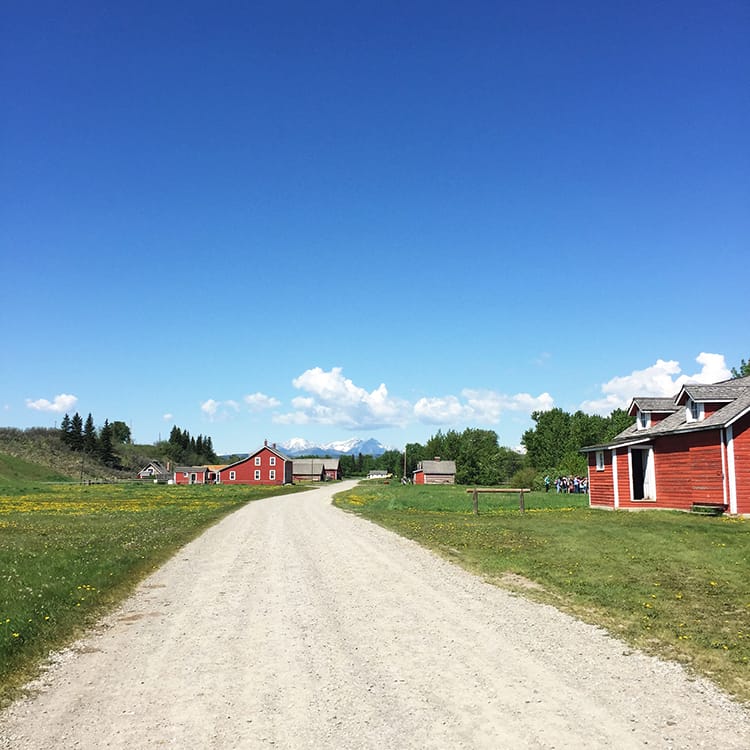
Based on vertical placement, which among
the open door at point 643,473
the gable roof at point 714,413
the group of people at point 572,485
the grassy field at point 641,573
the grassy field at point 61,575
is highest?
the gable roof at point 714,413

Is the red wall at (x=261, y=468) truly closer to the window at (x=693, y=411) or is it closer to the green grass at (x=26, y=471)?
the green grass at (x=26, y=471)

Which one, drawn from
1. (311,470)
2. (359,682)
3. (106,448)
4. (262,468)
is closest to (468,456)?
(262,468)

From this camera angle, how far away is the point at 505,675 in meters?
7.14

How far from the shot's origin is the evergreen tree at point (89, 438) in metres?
150

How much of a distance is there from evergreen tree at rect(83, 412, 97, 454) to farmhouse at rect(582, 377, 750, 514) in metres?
135

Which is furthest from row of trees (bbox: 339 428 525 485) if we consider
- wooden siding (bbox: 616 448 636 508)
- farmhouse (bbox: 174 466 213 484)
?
wooden siding (bbox: 616 448 636 508)

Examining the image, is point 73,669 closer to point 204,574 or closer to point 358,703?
point 358,703

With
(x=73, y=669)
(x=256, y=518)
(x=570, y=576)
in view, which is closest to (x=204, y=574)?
(x=73, y=669)

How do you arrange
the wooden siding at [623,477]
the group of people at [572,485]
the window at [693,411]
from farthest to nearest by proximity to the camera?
the group of people at [572,485], the wooden siding at [623,477], the window at [693,411]

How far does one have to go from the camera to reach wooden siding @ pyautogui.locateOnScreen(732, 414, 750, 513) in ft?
91.1

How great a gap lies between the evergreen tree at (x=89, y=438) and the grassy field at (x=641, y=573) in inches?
5567

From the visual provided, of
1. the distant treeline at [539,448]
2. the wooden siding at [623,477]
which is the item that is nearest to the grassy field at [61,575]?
Result: the wooden siding at [623,477]

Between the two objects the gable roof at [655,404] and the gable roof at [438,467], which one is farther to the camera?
the gable roof at [438,467]

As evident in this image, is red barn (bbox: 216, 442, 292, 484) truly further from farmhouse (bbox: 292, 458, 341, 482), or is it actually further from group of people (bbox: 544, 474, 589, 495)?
group of people (bbox: 544, 474, 589, 495)
